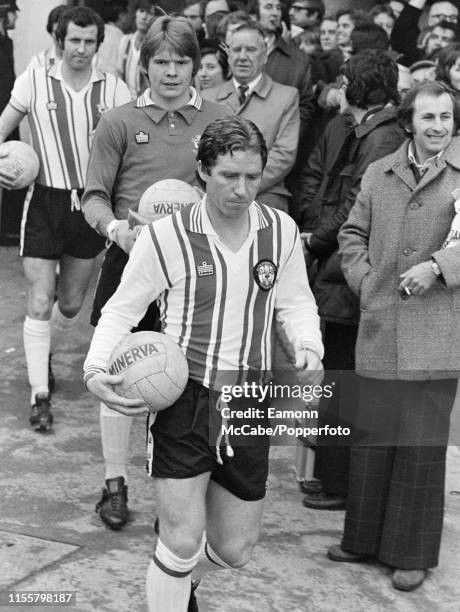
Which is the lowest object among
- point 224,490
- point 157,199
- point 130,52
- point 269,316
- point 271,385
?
point 224,490

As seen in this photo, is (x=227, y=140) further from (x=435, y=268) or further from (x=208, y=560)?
(x=208, y=560)

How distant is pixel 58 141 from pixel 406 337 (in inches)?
111

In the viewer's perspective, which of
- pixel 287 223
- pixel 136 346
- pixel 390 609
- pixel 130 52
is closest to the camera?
pixel 136 346

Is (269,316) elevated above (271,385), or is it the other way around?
(269,316)

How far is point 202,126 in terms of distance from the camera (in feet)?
18.9

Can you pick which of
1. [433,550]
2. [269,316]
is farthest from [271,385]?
[433,550]

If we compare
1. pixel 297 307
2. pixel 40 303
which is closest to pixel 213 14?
pixel 40 303

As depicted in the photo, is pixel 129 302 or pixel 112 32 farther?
pixel 112 32

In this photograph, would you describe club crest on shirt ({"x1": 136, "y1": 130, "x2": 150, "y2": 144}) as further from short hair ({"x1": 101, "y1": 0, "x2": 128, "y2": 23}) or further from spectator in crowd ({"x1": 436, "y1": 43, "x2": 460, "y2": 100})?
short hair ({"x1": 101, "y1": 0, "x2": 128, "y2": 23})

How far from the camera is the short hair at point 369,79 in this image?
235 inches

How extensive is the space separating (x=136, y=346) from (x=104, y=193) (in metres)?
1.61

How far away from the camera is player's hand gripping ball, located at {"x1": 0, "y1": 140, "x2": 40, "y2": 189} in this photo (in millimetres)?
6777

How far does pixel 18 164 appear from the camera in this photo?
6805 mm

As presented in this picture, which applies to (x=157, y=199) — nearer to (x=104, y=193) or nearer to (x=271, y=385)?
(x=104, y=193)
